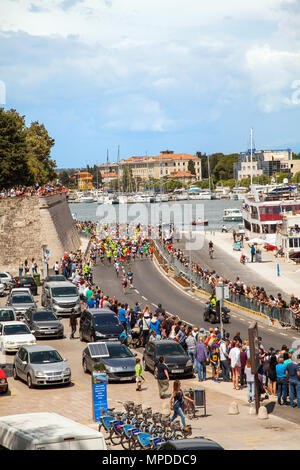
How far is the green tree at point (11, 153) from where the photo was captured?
242 feet

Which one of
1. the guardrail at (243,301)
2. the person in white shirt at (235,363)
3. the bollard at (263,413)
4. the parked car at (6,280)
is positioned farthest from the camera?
the parked car at (6,280)

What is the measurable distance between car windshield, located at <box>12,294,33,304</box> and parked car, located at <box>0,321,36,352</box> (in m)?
7.95

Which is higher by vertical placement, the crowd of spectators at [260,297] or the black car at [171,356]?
the black car at [171,356]

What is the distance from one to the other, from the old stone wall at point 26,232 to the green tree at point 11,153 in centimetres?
1321

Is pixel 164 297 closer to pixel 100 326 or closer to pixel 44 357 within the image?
pixel 100 326

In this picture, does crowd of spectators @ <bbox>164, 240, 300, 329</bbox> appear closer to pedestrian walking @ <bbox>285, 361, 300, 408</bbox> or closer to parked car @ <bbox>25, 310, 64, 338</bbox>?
parked car @ <bbox>25, 310, 64, 338</bbox>

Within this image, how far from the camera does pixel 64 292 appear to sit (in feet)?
126

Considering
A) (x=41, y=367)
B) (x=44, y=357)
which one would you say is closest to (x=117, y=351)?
(x=44, y=357)

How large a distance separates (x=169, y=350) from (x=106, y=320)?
240 inches

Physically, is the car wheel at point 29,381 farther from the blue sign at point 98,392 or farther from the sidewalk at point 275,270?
the sidewalk at point 275,270

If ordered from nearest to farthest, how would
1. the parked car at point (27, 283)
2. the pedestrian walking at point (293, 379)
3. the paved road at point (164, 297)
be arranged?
the pedestrian walking at point (293, 379)
the paved road at point (164, 297)
the parked car at point (27, 283)

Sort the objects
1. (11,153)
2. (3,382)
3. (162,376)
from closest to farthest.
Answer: (162,376), (3,382), (11,153)

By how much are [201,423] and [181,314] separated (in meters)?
22.7

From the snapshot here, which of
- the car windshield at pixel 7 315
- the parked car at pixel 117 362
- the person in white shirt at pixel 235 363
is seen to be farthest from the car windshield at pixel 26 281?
the person in white shirt at pixel 235 363
